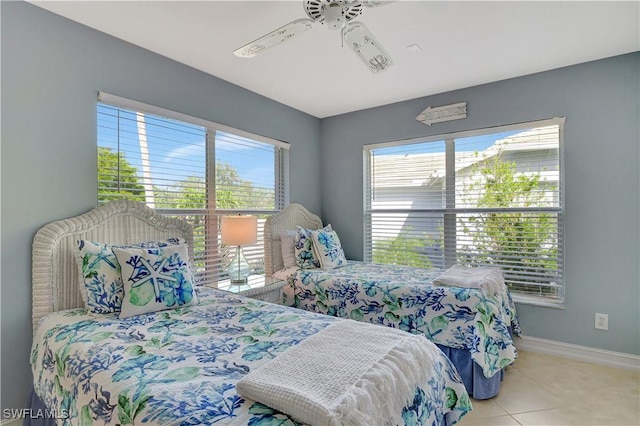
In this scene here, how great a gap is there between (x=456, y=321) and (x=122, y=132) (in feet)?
8.97

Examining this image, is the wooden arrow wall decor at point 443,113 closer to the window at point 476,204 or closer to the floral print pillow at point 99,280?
the window at point 476,204

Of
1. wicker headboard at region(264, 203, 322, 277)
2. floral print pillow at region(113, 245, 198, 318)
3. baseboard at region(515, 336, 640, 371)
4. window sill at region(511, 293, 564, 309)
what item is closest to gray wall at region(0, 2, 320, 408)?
floral print pillow at region(113, 245, 198, 318)

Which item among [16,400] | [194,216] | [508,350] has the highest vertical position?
[194,216]

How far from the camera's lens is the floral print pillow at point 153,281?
1813 mm

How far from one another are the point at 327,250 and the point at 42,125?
2379 millimetres

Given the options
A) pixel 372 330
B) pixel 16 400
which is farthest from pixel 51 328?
pixel 372 330


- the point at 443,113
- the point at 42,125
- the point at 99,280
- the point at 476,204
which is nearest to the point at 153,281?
the point at 99,280

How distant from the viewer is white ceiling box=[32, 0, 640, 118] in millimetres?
1975

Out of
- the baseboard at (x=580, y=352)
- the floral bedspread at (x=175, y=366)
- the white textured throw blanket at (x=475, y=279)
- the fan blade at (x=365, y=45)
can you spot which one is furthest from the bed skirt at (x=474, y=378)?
the fan blade at (x=365, y=45)

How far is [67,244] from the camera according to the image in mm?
1955

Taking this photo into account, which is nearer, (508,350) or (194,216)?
(508,350)

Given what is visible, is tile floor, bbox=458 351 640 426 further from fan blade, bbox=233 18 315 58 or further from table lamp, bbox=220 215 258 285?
fan blade, bbox=233 18 315 58

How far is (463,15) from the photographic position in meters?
2.05

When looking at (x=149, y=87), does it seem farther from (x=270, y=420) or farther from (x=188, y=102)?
(x=270, y=420)
